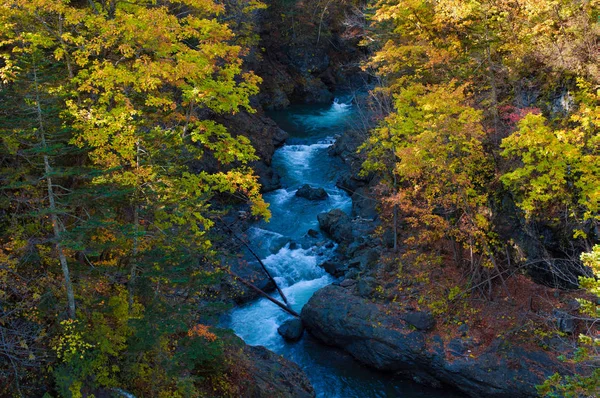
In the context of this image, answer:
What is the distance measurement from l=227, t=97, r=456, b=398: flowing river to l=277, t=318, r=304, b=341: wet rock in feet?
0.68

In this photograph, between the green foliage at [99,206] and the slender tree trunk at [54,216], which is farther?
the green foliage at [99,206]

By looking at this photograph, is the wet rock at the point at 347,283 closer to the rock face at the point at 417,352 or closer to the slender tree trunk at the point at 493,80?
the rock face at the point at 417,352

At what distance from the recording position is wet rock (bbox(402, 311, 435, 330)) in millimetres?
16078

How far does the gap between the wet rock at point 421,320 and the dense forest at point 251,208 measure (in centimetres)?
6

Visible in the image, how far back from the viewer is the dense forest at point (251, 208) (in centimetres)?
946

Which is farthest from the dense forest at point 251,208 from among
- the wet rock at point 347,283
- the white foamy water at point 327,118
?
the white foamy water at point 327,118

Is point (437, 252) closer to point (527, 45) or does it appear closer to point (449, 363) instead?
point (449, 363)

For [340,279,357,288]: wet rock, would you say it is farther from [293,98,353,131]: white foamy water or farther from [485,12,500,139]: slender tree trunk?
[293,98,353,131]: white foamy water

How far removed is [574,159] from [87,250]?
12.3 metres

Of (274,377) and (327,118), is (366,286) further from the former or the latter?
(327,118)

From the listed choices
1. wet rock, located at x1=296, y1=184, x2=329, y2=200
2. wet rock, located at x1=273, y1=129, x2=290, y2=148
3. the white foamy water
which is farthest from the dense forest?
the white foamy water

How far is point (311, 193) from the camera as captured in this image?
26578 millimetres

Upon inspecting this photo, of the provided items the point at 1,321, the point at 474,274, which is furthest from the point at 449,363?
the point at 1,321

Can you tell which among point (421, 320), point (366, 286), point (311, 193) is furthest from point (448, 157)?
point (311, 193)
